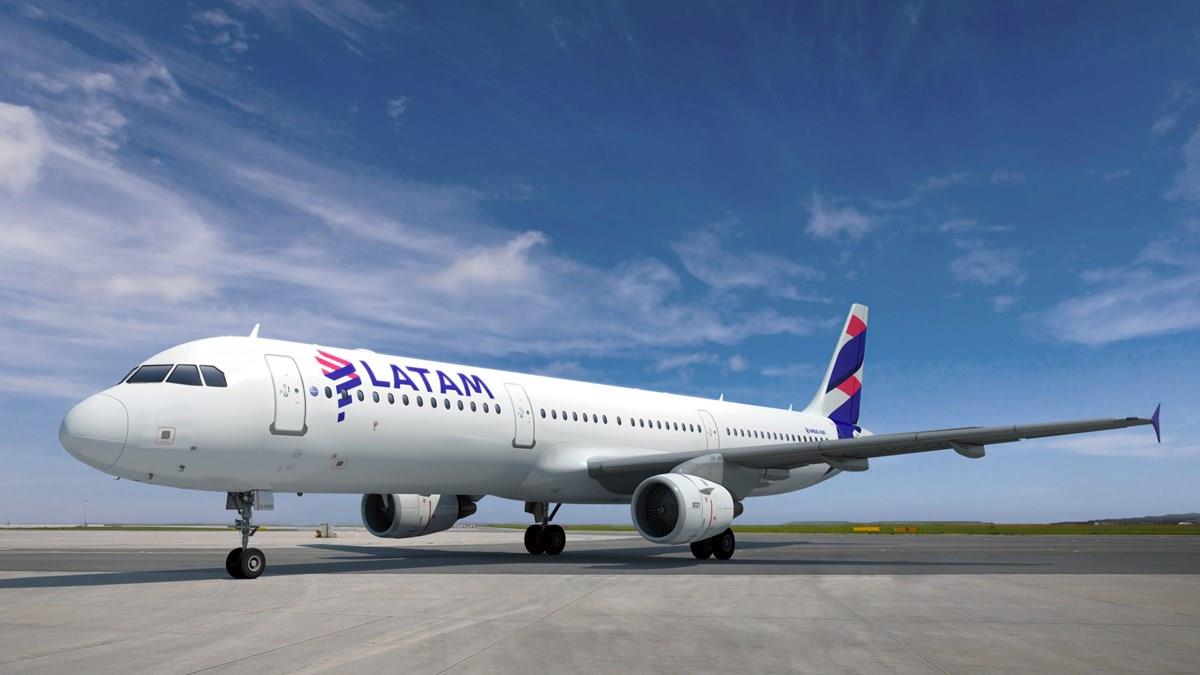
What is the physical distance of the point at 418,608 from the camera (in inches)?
403

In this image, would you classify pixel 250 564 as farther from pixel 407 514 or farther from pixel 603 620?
pixel 603 620

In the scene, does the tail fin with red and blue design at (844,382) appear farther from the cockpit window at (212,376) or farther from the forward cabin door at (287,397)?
the cockpit window at (212,376)

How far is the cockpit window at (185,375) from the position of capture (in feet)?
49.5

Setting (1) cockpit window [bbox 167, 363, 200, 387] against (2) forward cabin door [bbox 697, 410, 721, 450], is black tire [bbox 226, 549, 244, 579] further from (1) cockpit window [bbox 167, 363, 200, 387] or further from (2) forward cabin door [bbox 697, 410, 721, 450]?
(2) forward cabin door [bbox 697, 410, 721, 450]

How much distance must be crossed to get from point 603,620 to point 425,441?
393 inches

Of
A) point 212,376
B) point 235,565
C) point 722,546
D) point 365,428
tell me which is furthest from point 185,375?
point 722,546

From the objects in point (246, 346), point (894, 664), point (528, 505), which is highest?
point (246, 346)

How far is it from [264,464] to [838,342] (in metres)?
23.5

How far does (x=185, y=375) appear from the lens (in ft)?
49.9

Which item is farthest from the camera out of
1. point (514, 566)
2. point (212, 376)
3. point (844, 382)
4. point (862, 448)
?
point (844, 382)

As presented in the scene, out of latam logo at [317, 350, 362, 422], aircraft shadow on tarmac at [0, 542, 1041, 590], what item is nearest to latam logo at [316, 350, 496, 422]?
latam logo at [317, 350, 362, 422]

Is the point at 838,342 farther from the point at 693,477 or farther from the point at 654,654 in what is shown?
the point at 654,654

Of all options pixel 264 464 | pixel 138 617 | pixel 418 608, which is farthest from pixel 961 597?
pixel 264 464

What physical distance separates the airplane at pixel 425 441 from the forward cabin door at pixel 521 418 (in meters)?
0.04
